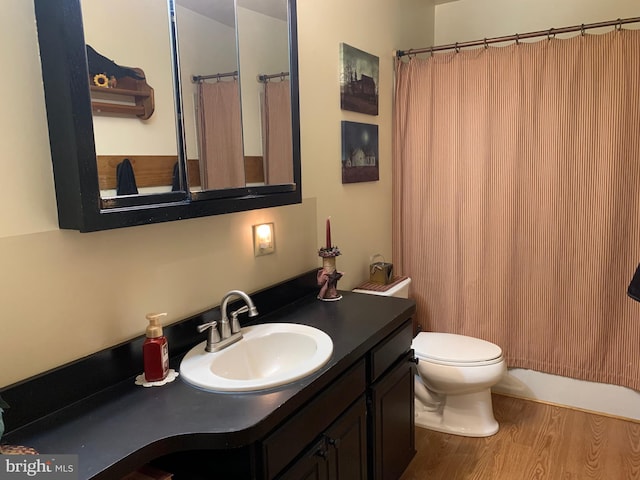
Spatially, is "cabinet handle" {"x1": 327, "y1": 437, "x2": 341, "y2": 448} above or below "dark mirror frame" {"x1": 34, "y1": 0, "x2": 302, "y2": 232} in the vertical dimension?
below

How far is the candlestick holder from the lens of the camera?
6.59 ft

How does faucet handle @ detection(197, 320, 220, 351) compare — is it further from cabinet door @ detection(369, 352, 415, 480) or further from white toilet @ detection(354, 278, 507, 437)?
white toilet @ detection(354, 278, 507, 437)

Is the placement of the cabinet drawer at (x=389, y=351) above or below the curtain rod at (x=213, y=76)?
below

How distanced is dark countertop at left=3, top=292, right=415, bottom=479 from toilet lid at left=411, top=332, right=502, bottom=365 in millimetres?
1058

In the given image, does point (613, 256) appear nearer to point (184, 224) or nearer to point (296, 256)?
point (296, 256)

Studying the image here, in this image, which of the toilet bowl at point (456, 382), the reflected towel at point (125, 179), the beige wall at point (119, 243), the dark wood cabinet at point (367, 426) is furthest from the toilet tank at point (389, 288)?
the reflected towel at point (125, 179)

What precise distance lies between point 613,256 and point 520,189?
1.82 feet

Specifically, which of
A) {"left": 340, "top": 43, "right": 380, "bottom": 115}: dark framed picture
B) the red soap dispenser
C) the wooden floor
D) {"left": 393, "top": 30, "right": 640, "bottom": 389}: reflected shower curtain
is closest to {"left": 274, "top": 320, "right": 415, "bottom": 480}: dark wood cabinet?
the wooden floor

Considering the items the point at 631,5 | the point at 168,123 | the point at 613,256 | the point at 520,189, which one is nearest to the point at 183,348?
the point at 168,123

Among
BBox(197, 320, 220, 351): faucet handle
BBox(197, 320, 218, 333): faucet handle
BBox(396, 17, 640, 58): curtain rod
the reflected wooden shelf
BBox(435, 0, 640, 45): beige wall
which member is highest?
BBox(435, 0, 640, 45): beige wall

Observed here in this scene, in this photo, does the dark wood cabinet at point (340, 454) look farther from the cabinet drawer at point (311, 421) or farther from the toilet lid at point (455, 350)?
the toilet lid at point (455, 350)

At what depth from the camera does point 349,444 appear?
1543 mm

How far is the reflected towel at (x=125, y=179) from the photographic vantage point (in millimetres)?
1244

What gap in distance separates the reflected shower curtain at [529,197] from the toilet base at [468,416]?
16.4 inches
